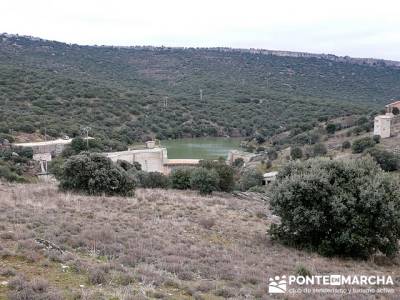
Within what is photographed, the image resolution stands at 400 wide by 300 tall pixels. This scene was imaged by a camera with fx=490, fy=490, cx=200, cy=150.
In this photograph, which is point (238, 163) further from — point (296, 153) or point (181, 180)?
point (181, 180)

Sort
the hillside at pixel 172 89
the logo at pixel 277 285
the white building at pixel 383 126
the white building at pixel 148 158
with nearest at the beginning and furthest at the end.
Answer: the logo at pixel 277 285 < the white building at pixel 148 158 < the white building at pixel 383 126 < the hillside at pixel 172 89

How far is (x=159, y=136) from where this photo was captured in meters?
69.9

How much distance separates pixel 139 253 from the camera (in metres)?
9.24

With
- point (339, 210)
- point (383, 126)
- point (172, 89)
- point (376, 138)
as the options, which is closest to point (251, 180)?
point (376, 138)

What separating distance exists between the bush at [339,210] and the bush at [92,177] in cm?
778

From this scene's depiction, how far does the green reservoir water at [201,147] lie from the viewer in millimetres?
59737

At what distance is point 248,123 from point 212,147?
15612 millimetres

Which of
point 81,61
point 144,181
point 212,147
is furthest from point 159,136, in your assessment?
point 81,61

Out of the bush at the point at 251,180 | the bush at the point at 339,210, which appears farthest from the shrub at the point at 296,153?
the bush at the point at 339,210

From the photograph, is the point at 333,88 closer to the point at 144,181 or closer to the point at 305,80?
the point at 305,80

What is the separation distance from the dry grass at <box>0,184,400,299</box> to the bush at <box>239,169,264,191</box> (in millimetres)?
21160

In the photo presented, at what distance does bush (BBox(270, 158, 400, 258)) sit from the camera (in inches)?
479

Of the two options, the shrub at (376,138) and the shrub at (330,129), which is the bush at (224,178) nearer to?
the shrub at (376,138)

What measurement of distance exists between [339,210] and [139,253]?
17.8 feet
